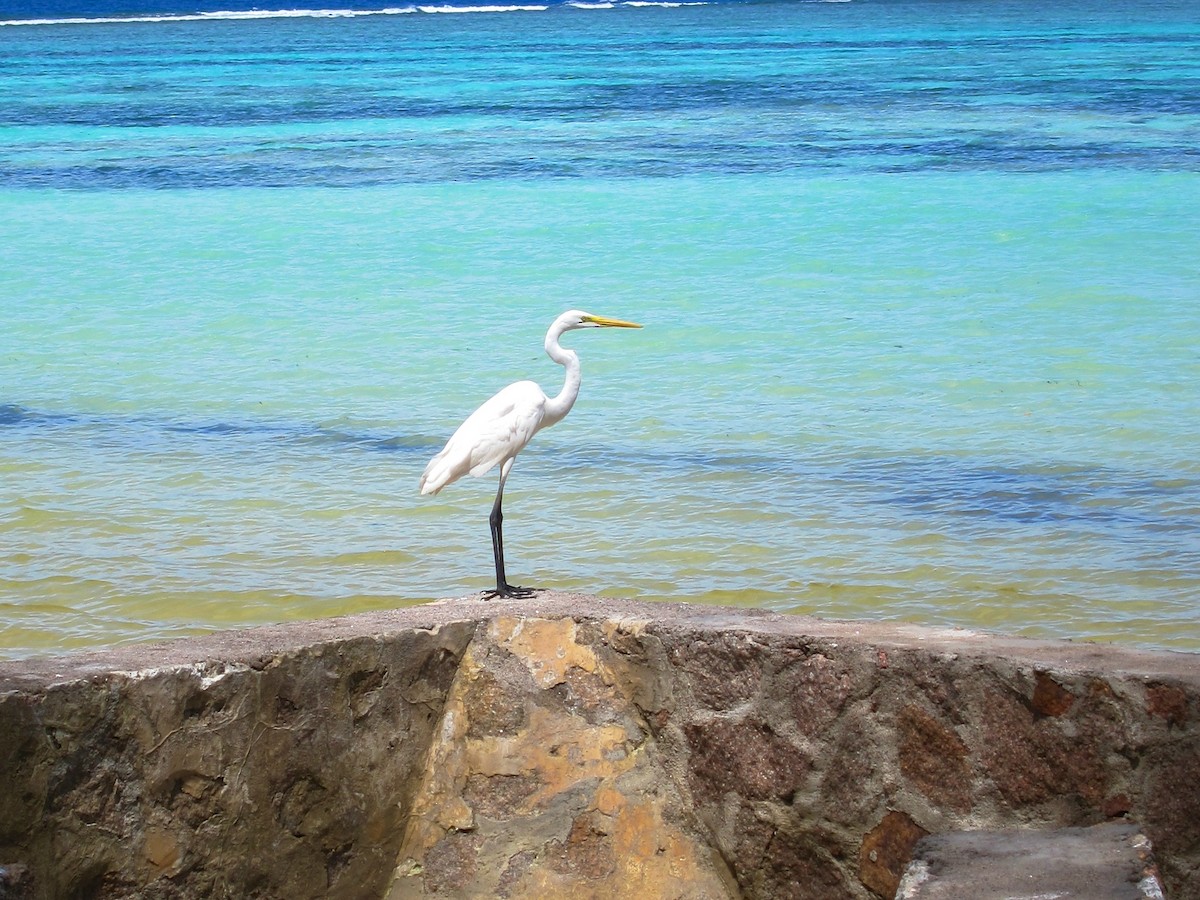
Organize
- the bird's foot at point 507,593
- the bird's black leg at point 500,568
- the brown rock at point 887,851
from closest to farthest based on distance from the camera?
the brown rock at point 887,851 < the bird's foot at point 507,593 < the bird's black leg at point 500,568

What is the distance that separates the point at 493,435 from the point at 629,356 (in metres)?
5.98

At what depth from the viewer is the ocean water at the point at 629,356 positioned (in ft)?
20.5

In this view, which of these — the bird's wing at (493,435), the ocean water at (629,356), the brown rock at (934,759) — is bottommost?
the ocean water at (629,356)

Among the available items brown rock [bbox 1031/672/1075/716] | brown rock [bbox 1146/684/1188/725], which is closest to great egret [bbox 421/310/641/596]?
brown rock [bbox 1031/672/1075/716]

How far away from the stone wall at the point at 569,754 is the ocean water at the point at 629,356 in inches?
102

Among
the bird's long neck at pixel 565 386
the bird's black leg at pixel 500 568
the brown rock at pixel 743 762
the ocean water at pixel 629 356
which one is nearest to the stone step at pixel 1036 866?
the brown rock at pixel 743 762

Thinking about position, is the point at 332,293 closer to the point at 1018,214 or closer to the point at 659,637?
the point at 1018,214

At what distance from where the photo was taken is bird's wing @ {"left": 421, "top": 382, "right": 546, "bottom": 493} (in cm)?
446

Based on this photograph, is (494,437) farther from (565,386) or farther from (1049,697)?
(1049,697)

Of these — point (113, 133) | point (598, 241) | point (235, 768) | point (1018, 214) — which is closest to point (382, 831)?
point (235, 768)

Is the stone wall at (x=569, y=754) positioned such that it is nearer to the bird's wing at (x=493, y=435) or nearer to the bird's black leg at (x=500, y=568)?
the bird's black leg at (x=500, y=568)

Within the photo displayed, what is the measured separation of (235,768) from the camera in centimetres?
313

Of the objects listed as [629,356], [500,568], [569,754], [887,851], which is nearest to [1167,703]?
[887,851]

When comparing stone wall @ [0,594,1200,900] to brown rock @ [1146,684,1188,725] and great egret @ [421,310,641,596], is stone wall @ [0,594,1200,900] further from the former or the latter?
great egret @ [421,310,641,596]
